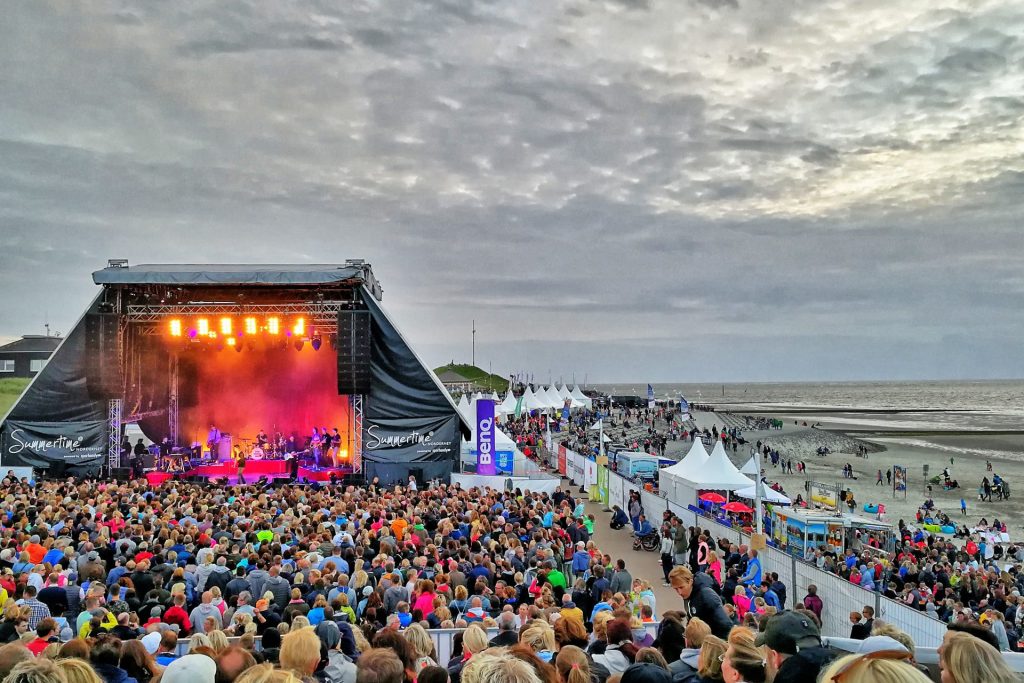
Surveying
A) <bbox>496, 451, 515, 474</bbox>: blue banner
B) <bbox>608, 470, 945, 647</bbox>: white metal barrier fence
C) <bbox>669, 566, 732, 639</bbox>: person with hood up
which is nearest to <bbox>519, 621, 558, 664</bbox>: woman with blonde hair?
<bbox>669, 566, 732, 639</bbox>: person with hood up

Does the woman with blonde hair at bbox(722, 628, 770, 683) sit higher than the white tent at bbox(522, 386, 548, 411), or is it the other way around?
the woman with blonde hair at bbox(722, 628, 770, 683)

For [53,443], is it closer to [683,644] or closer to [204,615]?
Answer: [204,615]

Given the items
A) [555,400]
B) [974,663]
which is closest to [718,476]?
[974,663]

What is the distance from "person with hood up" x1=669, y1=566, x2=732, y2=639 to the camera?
523 cm

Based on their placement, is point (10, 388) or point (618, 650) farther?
point (10, 388)

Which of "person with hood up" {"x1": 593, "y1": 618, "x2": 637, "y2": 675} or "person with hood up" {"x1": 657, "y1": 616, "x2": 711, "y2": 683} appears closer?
"person with hood up" {"x1": 657, "y1": 616, "x2": 711, "y2": 683}

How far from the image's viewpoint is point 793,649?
297 cm

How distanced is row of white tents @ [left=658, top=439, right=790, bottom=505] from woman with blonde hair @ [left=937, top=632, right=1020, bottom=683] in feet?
46.1

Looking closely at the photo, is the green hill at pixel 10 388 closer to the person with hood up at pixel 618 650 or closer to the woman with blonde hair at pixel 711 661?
the person with hood up at pixel 618 650

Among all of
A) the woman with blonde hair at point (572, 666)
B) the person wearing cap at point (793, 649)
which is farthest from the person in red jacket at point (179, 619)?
the person wearing cap at point (793, 649)

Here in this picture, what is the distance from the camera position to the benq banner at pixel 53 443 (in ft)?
67.2

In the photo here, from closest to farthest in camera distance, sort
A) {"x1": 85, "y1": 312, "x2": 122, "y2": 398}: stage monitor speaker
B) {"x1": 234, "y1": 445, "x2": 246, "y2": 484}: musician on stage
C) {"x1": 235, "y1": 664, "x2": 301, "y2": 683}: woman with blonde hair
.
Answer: {"x1": 235, "y1": 664, "x2": 301, "y2": 683}: woman with blonde hair → {"x1": 85, "y1": 312, "x2": 122, "y2": 398}: stage monitor speaker → {"x1": 234, "y1": 445, "x2": 246, "y2": 484}: musician on stage

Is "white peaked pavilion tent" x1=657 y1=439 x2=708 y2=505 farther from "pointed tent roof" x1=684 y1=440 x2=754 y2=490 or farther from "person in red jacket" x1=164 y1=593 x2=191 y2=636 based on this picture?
"person in red jacket" x1=164 y1=593 x2=191 y2=636

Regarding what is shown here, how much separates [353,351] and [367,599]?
1383 cm
